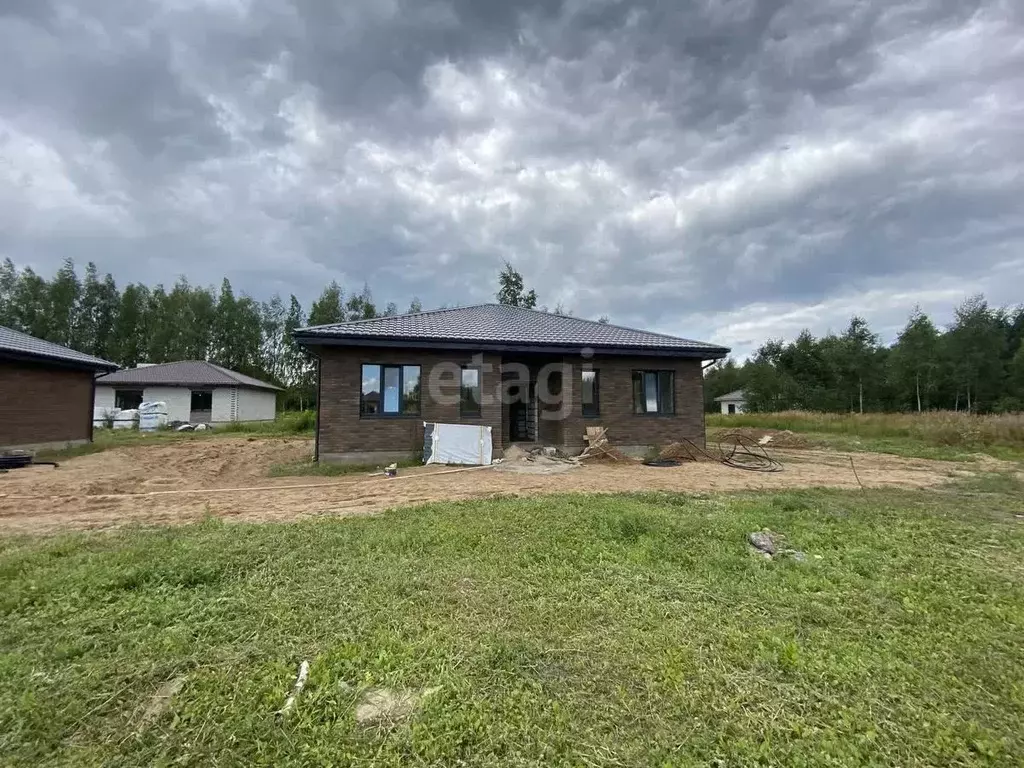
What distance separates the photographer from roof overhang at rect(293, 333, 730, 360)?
10.5 m

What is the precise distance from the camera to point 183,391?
26125 mm

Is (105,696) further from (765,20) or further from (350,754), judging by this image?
(765,20)

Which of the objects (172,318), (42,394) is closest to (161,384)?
(42,394)

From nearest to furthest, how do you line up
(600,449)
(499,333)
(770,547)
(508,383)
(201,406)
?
(770,547) < (600,449) < (499,333) < (508,383) < (201,406)

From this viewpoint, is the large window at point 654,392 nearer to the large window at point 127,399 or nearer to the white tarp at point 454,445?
the white tarp at point 454,445

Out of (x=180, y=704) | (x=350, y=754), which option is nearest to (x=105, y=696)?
(x=180, y=704)

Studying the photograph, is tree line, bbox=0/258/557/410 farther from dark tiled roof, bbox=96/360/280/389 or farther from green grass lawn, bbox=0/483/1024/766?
green grass lawn, bbox=0/483/1024/766

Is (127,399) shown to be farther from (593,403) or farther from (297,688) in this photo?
(297,688)

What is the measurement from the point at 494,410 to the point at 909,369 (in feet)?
125

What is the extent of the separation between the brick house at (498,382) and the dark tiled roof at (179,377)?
65.0 feet

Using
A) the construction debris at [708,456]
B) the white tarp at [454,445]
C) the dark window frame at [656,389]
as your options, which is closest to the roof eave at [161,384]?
the white tarp at [454,445]

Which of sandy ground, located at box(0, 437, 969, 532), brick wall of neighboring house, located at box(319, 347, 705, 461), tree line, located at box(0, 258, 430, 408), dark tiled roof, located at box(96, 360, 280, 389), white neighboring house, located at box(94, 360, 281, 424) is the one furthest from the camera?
tree line, located at box(0, 258, 430, 408)

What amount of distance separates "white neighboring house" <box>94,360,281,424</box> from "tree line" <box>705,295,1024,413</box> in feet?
135

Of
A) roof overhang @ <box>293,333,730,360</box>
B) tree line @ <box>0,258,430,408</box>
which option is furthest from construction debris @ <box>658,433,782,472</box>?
tree line @ <box>0,258,430,408</box>
